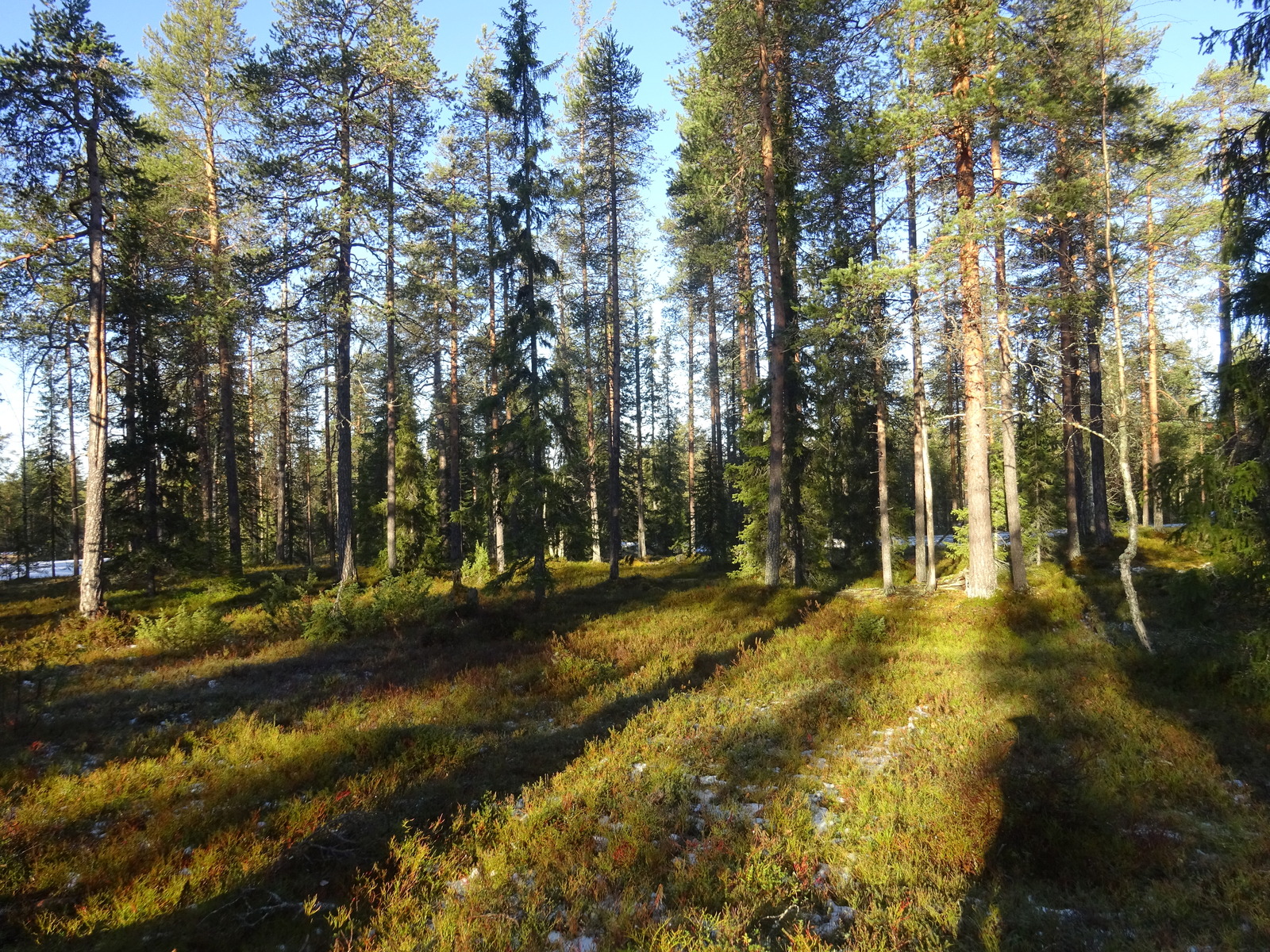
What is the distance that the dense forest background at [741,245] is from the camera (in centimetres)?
1144

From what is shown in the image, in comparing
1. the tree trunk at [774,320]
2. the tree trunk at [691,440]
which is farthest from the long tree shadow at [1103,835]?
the tree trunk at [691,440]

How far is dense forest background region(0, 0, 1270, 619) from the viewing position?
1144cm

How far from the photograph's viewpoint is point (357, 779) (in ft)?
21.9

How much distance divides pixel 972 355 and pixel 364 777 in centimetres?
1307

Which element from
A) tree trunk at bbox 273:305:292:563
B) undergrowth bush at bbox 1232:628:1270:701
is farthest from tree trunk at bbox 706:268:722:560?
tree trunk at bbox 273:305:292:563

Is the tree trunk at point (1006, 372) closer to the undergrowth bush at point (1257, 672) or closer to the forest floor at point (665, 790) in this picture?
the forest floor at point (665, 790)

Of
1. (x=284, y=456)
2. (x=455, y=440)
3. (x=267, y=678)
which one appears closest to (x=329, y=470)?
(x=284, y=456)

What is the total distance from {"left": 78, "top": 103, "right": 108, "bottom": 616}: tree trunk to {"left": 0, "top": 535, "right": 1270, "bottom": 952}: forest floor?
219cm

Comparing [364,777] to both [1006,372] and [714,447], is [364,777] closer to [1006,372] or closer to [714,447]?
[1006,372]

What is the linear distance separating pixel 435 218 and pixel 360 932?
18.0m

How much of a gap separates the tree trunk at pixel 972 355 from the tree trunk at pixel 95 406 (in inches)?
753

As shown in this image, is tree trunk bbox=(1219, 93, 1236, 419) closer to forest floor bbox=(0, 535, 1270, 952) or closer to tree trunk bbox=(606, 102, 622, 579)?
forest floor bbox=(0, 535, 1270, 952)

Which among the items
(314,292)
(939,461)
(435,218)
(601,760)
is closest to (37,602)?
(314,292)

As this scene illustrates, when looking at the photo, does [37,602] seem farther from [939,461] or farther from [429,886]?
[939,461]
